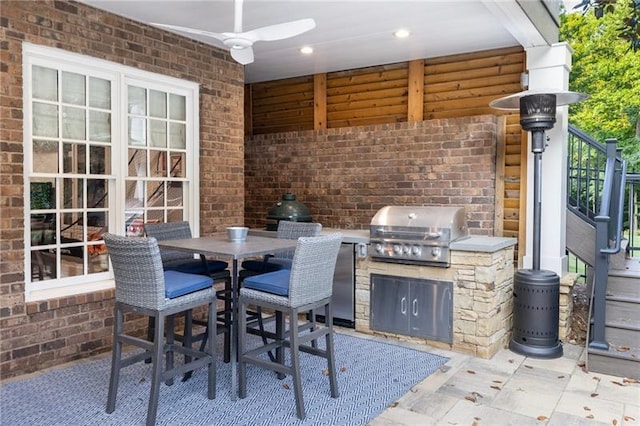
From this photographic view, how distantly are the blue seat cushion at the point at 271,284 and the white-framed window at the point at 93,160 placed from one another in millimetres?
1789

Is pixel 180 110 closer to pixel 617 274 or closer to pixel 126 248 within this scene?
pixel 126 248

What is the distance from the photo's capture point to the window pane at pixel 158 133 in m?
4.62

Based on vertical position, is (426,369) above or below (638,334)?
below

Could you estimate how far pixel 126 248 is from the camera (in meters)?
2.77

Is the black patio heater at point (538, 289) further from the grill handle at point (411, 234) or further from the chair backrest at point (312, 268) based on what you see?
the chair backrest at point (312, 268)

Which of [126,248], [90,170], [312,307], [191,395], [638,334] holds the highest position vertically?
[90,170]

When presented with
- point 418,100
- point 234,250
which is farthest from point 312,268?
point 418,100

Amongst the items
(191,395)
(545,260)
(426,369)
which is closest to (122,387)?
(191,395)

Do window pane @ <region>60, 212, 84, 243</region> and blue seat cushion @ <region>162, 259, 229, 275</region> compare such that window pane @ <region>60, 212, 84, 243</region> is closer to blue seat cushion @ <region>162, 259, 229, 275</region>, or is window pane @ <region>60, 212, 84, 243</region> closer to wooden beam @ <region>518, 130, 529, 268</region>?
blue seat cushion @ <region>162, 259, 229, 275</region>

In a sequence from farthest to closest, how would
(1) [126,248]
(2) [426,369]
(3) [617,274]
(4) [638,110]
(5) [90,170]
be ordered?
(4) [638,110] < (3) [617,274] < (5) [90,170] < (2) [426,369] < (1) [126,248]

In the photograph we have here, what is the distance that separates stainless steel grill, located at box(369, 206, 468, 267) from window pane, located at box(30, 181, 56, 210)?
2.74m

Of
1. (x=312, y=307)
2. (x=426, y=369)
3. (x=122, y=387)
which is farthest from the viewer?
(x=426, y=369)

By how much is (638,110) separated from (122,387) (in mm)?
13908

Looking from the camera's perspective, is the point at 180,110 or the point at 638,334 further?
the point at 180,110
